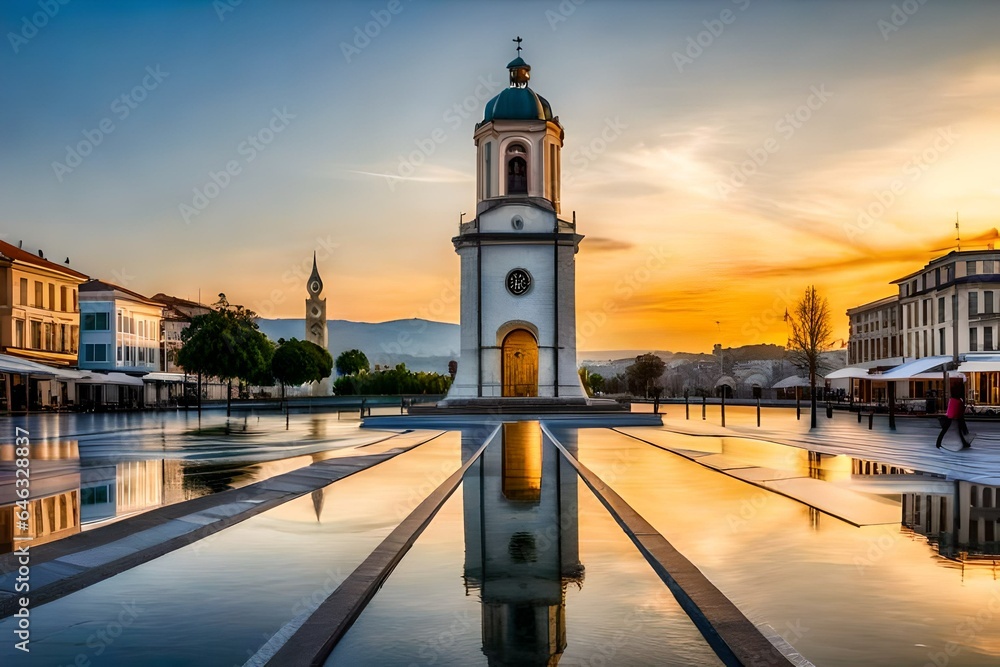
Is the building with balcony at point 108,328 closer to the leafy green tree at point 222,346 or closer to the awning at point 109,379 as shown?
the awning at point 109,379

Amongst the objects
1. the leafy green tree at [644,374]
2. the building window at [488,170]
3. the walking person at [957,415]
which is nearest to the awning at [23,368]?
the building window at [488,170]

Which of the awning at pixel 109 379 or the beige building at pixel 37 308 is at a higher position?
the beige building at pixel 37 308

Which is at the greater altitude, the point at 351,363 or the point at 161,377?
the point at 351,363

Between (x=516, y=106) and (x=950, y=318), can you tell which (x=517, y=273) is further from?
(x=950, y=318)

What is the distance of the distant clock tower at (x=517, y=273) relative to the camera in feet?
146

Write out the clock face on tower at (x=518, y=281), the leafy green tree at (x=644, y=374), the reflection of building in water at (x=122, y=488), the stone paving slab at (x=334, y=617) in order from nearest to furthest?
the stone paving slab at (x=334, y=617) → the reflection of building in water at (x=122, y=488) → the clock face on tower at (x=518, y=281) → the leafy green tree at (x=644, y=374)

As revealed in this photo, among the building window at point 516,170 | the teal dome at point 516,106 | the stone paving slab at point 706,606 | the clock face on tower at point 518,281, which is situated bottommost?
the stone paving slab at point 706,606

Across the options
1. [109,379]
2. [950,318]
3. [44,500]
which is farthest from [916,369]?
[109,379]

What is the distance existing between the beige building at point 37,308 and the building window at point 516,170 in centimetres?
3402

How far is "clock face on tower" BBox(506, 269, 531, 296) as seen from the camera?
148 ft

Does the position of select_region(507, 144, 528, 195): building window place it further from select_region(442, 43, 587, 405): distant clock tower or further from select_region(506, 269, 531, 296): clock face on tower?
select_region(506, 269, 531, 296): clock face on tower

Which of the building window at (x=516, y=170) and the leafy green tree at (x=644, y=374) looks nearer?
the building window at (x=516, y=170)

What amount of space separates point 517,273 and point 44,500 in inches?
1338

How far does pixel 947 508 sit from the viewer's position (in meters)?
11.6
